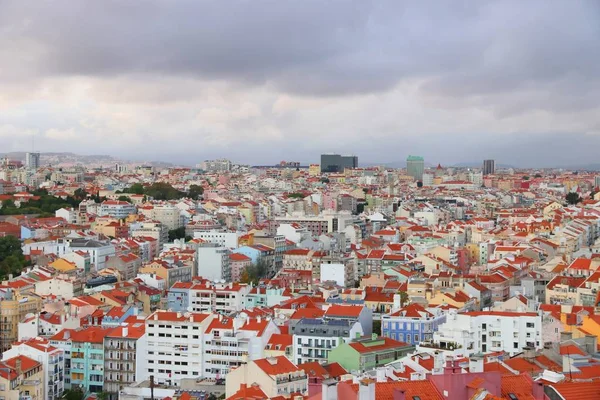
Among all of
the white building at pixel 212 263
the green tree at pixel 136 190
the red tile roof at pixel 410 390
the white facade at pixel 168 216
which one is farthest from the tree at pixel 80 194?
the red tile roof at pixel 410 390

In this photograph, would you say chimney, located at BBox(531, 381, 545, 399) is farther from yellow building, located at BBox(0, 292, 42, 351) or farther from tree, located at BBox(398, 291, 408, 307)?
yellow building, located at BBox(0, 292, 42, 351)

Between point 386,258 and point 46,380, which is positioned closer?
point 46,380

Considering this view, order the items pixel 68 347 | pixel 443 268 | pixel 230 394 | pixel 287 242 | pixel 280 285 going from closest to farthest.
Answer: pixel 230 394
pixel 68 347
pixel 280 285
pixel 443 268
pixel 287 242

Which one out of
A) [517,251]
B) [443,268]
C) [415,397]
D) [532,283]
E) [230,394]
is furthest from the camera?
[517,251]

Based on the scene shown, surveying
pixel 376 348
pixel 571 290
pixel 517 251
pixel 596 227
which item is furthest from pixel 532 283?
pixel 596 227

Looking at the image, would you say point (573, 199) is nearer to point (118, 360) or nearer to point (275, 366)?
point (118, 360)

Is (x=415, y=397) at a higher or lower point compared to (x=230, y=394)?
higher

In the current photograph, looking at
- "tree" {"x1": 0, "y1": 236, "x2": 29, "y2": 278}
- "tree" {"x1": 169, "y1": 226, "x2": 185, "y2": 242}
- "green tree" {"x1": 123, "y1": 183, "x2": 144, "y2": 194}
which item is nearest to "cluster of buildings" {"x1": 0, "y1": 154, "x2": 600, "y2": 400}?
"tree" {"x1": 169, "y1": 226, "x2": 185, "y2": 242}

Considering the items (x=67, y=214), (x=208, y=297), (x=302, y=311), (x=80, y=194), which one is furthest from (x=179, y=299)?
(x=80, y=194)

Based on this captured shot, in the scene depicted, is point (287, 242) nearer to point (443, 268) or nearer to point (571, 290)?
point (443, 268)
